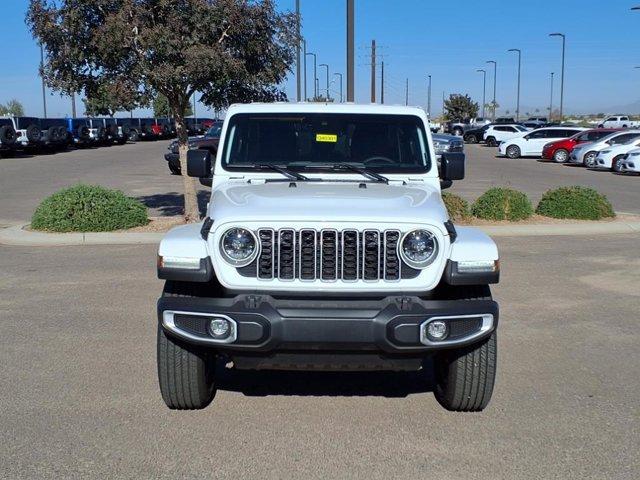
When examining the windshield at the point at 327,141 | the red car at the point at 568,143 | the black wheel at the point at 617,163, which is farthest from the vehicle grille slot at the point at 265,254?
the red car at the point at 568,143

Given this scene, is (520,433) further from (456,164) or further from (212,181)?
(212,181)

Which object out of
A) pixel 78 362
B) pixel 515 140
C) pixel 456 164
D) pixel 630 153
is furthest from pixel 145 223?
pixel 515 140

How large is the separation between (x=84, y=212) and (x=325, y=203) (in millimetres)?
8748

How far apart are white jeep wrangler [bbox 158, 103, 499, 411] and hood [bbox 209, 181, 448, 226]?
0.01 metres

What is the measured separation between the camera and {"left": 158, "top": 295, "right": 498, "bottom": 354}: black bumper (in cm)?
421

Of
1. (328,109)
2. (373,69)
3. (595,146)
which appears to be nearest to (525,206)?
(328,109)

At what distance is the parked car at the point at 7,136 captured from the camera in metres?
36.2

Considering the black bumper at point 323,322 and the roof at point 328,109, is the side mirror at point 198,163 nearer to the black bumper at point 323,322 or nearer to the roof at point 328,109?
the roof at point 328,109

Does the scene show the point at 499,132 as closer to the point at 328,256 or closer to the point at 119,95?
the point at 119,95

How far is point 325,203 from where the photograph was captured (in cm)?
464

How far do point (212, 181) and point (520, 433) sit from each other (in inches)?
111

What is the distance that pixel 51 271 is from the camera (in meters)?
9.63

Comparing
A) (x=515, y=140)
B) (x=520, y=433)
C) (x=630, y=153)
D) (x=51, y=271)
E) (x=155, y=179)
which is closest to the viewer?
(x=520, y=433)

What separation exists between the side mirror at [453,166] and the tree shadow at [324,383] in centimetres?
148
